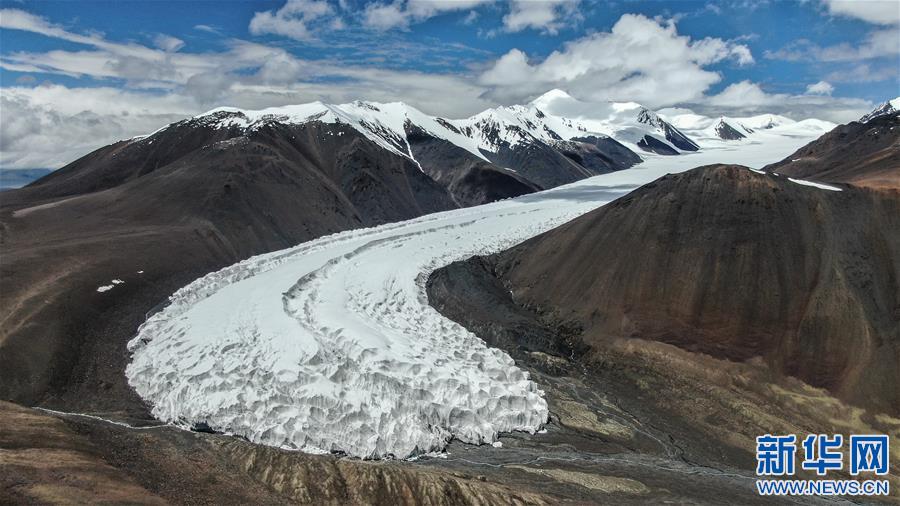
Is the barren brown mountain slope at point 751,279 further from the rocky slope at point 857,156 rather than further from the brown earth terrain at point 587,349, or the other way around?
the rocky slope at point 857,156

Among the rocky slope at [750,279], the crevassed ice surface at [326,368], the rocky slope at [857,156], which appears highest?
the rocky slope at [857,156]

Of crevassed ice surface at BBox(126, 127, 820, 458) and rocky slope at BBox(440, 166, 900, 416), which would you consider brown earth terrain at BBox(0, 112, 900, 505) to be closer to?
rocky slope at BBox(440, 166, 900, 416)

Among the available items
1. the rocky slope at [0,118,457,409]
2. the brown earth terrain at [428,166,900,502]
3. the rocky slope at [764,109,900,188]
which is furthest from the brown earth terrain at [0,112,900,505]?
the rocky slope at [764,109,900,188]

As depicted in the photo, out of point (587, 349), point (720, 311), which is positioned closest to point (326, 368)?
point (587, 349)

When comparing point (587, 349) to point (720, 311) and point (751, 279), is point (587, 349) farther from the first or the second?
point (751, 279)

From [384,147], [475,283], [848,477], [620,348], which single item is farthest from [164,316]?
[384,147]

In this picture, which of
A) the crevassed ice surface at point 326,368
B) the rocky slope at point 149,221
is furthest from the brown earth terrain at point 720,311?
the rocky slope at point 149,221
